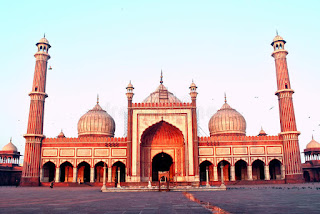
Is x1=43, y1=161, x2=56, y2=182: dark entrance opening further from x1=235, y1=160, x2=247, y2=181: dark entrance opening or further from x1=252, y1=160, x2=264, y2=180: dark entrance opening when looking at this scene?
x1=252, y1=160, x2=264, y2=180: dark entrance opening

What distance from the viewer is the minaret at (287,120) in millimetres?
32906

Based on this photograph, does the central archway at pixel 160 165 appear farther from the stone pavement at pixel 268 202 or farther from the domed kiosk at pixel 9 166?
the stone pavement at pixel 268 202

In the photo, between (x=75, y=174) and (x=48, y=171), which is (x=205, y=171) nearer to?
(x=75, y=174)

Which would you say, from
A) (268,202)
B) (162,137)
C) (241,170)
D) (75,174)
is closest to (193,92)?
(162,137)

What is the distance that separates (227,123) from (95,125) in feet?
57.8

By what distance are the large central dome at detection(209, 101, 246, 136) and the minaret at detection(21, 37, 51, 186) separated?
22.1 metres

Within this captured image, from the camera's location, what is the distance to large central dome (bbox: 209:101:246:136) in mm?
40125

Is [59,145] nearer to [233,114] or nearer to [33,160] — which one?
[33,160]

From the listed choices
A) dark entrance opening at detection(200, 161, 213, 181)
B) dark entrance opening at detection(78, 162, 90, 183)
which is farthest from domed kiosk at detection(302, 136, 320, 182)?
dark entrance opening at detection(78, 162, 90, 183)

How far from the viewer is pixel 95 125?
39.7 meters

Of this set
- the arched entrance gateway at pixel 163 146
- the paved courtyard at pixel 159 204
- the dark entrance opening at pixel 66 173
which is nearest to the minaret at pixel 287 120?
the arched entrance gateway at pixel 163 146

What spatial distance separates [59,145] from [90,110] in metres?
8.87

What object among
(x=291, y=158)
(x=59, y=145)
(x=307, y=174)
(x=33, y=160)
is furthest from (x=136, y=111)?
(x=307, y=174)

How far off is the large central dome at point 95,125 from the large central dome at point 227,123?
46.2 ft
